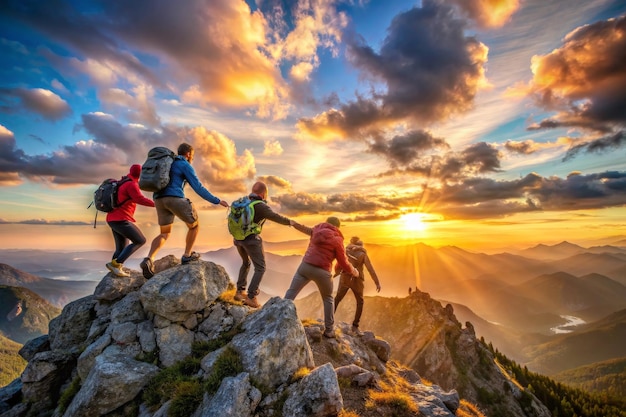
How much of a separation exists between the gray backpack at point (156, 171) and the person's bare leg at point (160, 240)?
1.89 m

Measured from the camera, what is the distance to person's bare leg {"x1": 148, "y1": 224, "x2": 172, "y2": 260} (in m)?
11.4

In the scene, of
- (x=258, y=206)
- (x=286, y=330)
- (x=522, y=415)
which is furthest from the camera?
(x=522, y=415)

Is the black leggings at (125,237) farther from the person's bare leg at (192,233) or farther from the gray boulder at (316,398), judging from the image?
the gray boulder at (316,398)

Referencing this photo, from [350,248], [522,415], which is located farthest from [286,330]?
[522,415]

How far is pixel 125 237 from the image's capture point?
12094 mm

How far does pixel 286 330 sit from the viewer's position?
9250 mm

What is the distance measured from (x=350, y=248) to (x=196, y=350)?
9.08 m

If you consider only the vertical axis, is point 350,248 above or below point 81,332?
above

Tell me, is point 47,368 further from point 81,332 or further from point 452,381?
point 452,381

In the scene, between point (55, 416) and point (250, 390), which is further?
point (55, 416)

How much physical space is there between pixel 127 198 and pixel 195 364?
7.13 metres

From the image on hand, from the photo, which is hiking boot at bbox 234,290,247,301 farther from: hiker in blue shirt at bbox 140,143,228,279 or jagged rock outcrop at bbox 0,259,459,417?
hiker in blue shirt at bbox 140,143,228,279

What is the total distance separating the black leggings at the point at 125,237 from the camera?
Result: 38.4 ft

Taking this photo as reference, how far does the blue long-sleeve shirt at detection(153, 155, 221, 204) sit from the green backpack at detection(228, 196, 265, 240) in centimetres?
84
